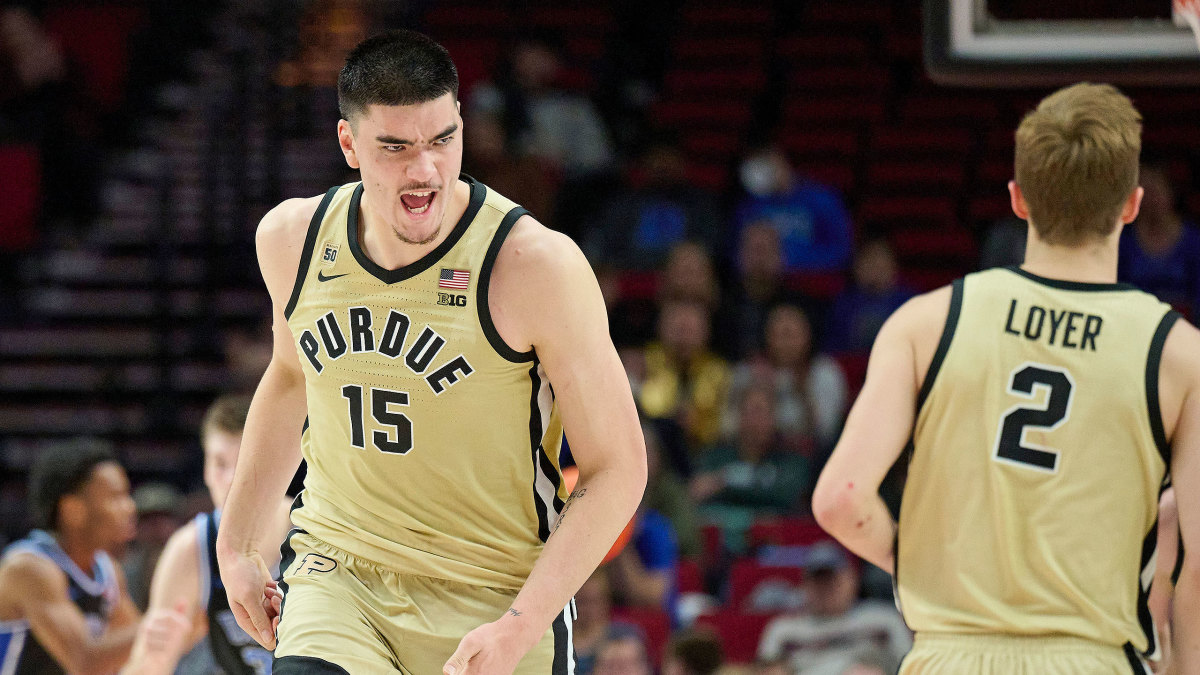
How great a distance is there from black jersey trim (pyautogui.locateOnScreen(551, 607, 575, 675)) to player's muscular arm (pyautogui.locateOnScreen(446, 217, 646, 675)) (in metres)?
0.17

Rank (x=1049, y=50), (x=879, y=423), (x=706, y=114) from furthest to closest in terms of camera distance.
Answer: (x=706, y=114) < (x=1049, y=50) < (x=879, y=423)

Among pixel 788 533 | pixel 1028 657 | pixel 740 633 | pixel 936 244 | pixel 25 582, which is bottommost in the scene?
pixel 740 633

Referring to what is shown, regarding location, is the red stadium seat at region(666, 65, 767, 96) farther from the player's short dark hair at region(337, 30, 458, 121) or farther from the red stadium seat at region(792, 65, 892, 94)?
the player's short dark hair at region(337, 30, 458, 121)

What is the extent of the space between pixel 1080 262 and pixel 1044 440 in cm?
39

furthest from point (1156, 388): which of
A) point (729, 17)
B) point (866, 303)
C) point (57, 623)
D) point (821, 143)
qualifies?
point (729, 17)

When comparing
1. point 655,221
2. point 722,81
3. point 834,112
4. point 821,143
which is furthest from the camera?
point 722,81

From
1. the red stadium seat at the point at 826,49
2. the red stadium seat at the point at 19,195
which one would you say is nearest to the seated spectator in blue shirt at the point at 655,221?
the red stadium seat at the point at 826,49

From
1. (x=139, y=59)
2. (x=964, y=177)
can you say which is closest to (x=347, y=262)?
(x=964, y=177)

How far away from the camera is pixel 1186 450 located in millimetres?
2971

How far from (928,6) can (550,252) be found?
1635 mm

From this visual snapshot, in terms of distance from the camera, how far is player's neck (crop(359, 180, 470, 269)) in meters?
3.24

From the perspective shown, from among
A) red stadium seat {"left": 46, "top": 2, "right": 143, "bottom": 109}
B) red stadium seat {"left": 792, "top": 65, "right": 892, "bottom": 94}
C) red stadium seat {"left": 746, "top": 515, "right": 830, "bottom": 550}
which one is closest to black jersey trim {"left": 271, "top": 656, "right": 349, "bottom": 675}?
red stadium seat {"left": 746, "top": 515, "right": 830, "bottom": 550}

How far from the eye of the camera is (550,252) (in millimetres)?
3170

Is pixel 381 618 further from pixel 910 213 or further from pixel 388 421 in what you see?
pixel 910 213
